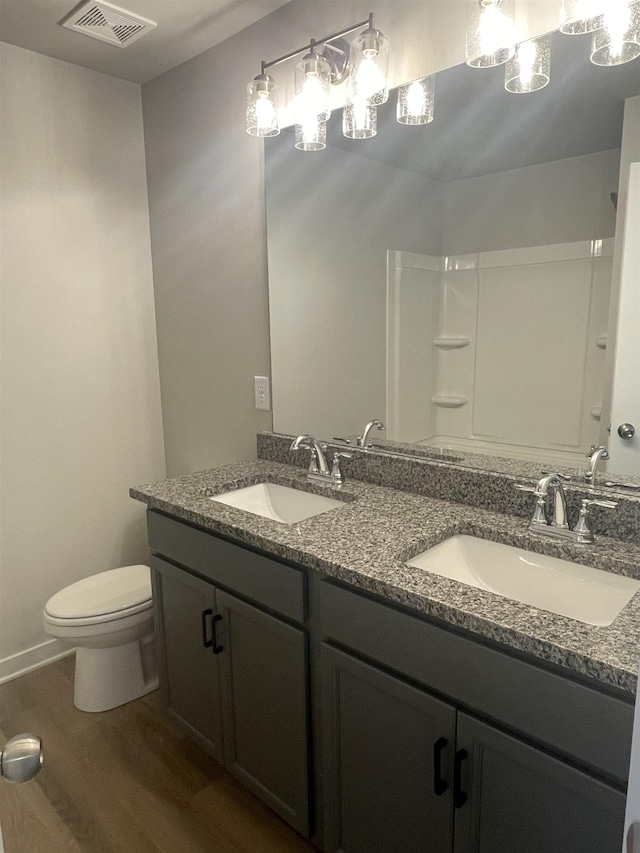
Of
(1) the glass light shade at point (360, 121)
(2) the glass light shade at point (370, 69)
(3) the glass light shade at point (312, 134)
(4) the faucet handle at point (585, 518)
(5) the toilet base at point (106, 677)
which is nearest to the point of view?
(4) the faucet handle at point (585, 518)

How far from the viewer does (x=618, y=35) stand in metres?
1.27

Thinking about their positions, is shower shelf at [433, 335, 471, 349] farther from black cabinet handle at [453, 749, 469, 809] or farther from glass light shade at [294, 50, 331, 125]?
black cabinet handle at [453, 749, 469, 809]

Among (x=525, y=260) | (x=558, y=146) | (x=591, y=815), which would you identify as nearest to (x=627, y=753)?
(x=591, y=815)

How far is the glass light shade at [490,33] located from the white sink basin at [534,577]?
1.18 m

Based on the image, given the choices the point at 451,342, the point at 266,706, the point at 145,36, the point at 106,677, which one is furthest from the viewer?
the point at 106,677

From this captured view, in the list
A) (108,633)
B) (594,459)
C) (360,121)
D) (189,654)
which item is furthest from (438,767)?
(360,121)

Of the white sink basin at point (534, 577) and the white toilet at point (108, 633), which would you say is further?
the white toilet at point (108, 633)

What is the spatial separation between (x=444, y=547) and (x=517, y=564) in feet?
0.57

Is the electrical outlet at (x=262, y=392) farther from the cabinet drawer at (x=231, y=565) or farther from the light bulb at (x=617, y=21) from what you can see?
the light bulb at (x=617, y=21)

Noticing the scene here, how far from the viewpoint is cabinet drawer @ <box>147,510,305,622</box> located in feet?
4.68

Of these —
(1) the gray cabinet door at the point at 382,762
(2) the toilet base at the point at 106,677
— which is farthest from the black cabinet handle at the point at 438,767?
(2) the toilet base at the point at 106,677

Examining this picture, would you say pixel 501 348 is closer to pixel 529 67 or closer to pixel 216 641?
pixel 529 67

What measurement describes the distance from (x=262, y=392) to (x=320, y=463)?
0.43m

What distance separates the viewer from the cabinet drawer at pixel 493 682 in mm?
928
